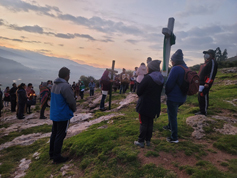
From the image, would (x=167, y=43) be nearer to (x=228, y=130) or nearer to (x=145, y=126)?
(x=228, y=130)

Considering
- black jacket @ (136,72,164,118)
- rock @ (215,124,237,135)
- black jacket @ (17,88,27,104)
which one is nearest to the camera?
black jacket @ (136,72,164,118)

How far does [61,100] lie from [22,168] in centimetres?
278

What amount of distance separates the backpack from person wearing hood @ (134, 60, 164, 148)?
2.30 ft

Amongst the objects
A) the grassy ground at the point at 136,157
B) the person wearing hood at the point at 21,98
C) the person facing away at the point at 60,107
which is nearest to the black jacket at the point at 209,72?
the grassy ground at the point at 136,157

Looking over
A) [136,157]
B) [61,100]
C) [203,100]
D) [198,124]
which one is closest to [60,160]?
[61,100]

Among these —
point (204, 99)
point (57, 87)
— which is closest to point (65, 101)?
point (57, 87)

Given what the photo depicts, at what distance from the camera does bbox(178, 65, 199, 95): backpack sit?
14.6ft

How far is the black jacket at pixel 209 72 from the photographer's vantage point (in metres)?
6.55

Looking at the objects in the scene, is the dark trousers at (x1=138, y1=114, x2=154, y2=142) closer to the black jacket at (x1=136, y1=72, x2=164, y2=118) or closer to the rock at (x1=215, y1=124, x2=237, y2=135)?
the black jacket at (x1=136, y1=72, x2=164, y2=118)

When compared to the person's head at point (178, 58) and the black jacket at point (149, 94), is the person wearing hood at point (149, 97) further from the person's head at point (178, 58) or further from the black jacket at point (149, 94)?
the person's head at point (178, 58)

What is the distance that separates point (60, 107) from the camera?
455 cm

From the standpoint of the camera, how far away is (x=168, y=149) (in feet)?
14.5

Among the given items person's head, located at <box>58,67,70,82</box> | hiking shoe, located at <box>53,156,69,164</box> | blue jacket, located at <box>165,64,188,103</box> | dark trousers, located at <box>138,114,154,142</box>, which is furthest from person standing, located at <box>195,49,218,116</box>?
hiking shoe, located at <box>53,156,69,164</box>

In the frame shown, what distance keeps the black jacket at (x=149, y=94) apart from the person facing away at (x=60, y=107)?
77.6 inches
